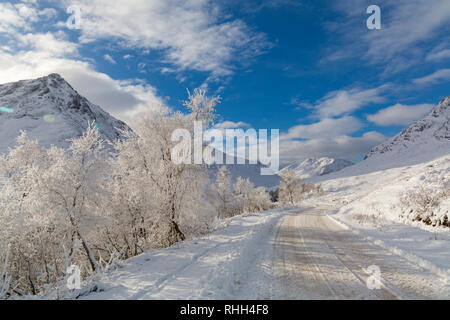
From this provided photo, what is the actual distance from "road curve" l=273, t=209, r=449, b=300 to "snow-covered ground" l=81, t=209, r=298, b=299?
2.28 ft

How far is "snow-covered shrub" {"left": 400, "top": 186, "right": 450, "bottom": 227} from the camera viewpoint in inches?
538

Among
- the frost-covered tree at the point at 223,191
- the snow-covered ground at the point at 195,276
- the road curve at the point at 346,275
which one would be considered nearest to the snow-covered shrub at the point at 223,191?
the frost-covered tree at the point at 223,191

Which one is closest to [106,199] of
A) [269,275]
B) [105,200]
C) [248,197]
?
[105,200]

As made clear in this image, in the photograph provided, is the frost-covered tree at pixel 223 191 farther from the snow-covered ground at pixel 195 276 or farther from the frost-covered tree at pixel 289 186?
the snow-covered ground at pixel 195 276

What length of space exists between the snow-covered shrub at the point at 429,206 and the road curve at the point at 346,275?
545 centimetres

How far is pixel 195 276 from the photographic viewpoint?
736cm

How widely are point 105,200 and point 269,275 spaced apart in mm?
11896

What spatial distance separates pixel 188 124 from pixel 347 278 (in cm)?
1307

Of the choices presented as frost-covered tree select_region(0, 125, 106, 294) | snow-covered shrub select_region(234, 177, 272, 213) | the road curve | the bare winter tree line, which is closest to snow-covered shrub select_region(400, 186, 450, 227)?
the road curve

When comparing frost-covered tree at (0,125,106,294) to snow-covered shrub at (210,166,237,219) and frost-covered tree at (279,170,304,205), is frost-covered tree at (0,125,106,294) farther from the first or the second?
frost-covered tree at (279,170,304,205)

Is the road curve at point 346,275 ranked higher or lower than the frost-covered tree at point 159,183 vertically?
lower

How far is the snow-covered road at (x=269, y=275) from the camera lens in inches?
237
